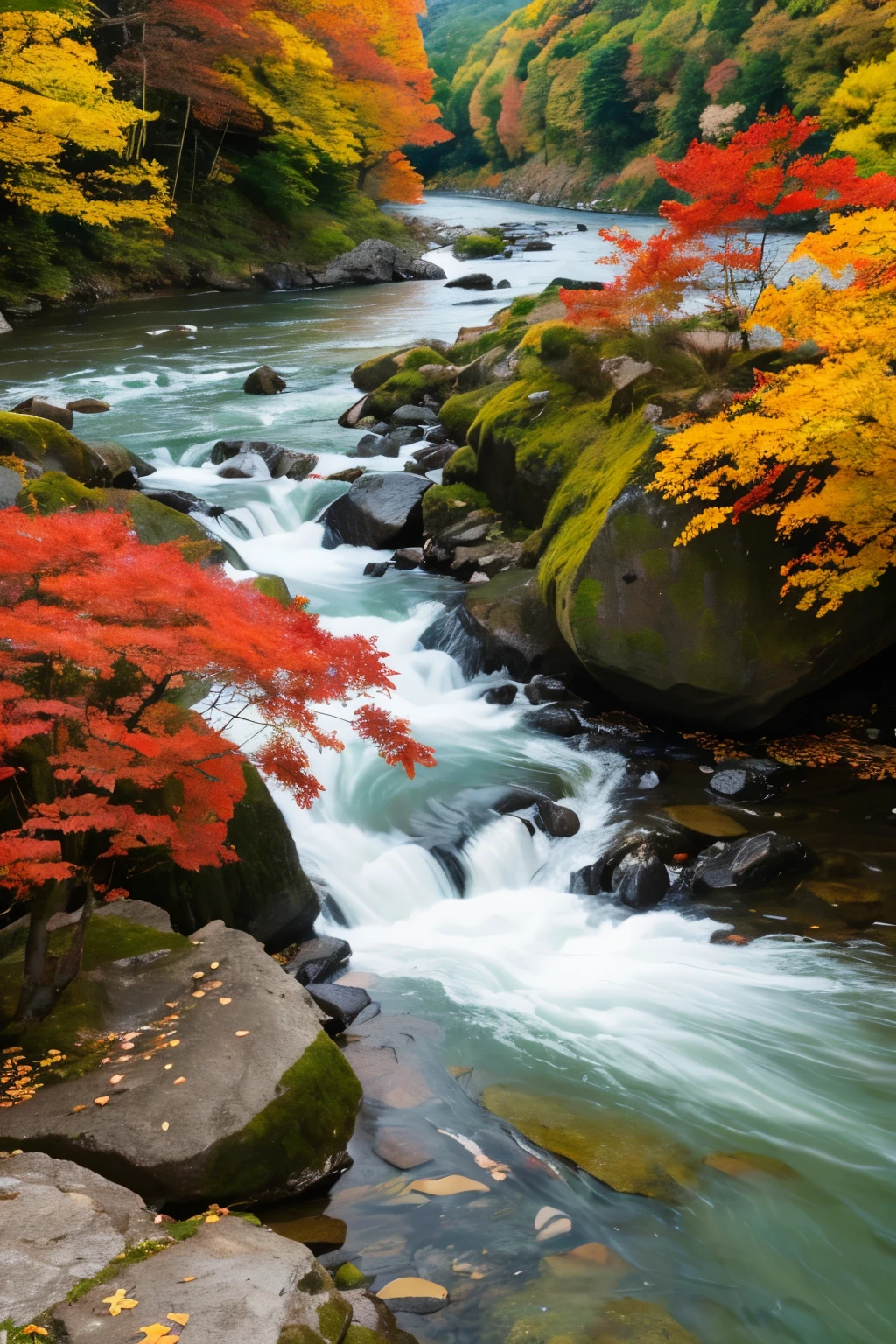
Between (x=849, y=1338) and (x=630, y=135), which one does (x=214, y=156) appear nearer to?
(x=630, y=135)

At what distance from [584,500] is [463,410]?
4.93m

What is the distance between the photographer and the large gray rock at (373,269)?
31.2 metres

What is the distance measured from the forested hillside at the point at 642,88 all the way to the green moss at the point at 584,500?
11.7 metres

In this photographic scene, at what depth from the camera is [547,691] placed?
895 centimetres

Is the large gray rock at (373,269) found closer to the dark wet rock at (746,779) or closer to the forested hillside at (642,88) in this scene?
the forested hillside at (642,88)

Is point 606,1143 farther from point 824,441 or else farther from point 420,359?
point 420,359

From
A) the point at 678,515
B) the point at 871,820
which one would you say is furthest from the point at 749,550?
the point at 871,820

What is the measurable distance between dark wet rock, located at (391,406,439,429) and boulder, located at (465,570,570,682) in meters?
6.17

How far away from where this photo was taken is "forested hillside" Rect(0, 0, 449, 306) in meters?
21.0

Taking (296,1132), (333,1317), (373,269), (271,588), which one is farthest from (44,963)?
(373,269)

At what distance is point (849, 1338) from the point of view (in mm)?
3355

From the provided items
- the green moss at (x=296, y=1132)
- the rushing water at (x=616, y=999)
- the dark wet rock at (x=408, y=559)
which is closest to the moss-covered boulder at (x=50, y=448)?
the rushing water at (x=616, y=999)

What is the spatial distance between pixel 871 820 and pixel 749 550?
228 centimetres

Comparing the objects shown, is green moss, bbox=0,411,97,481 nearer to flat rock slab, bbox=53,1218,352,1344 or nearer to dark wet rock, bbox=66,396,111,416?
dark wet rock, bbox=66,396,111,416
